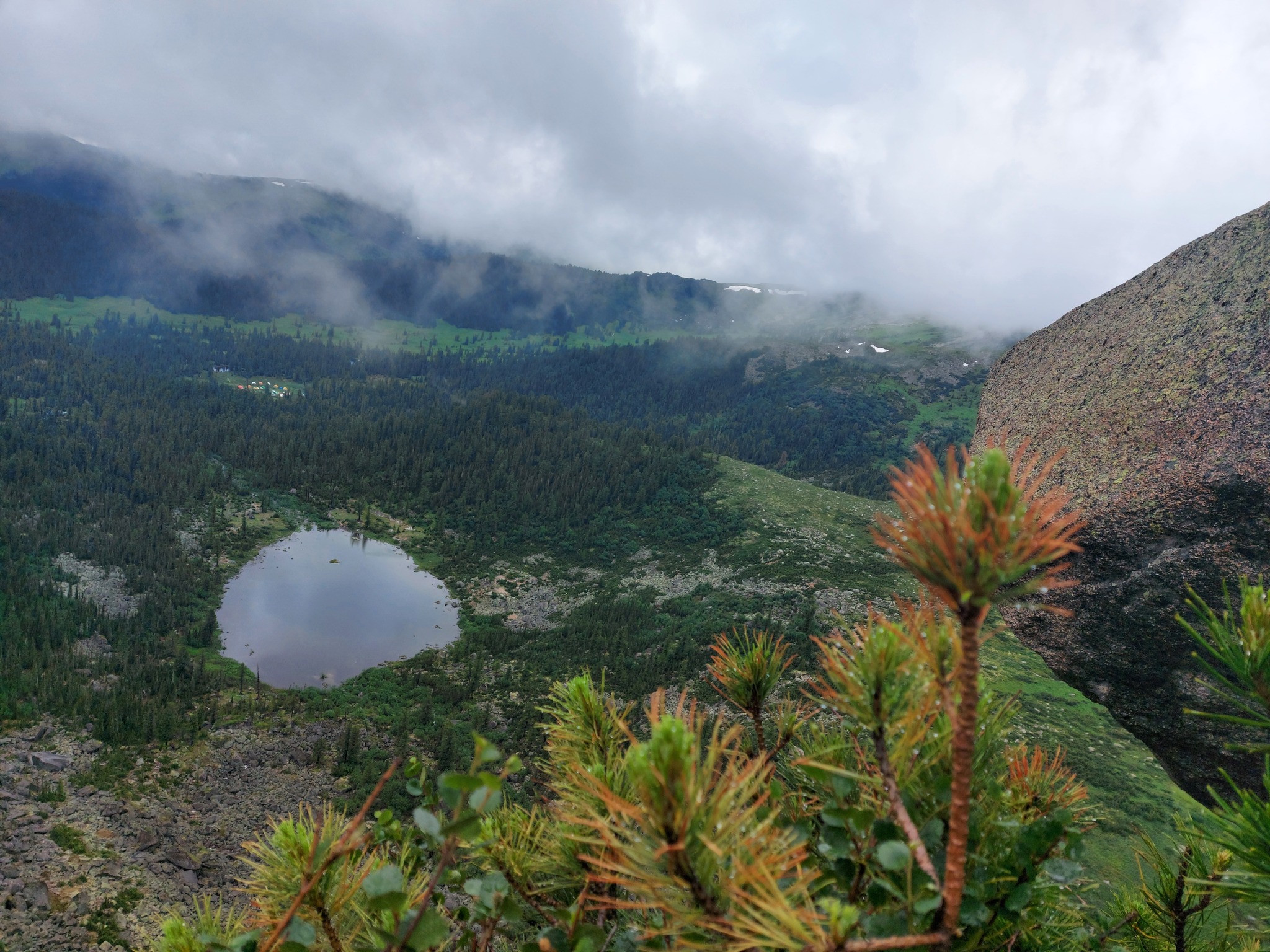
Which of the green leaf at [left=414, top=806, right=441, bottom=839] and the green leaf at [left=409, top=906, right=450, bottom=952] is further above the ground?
the green leaf at [left=414, top=806, right=441, bottom=839]

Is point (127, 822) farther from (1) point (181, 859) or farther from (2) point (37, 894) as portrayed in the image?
(2) point (37, 894)

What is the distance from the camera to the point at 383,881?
149 cm

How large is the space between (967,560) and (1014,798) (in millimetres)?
1498

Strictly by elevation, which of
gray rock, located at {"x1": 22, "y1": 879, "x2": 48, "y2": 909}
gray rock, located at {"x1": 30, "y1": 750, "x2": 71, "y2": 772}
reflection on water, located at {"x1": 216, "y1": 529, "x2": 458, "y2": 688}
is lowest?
reflection on water, located at {"x1": 216, "y1": 529, "x2": 458, "y2": 688}

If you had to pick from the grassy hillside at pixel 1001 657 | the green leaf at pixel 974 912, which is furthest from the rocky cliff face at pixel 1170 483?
the green leaf at pixel 974 912

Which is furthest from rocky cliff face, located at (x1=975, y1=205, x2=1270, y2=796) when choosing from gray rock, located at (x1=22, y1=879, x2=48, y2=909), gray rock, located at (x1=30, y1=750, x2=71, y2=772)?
gray rock, located at (x1=30, y1=750, x2=71, y2=772)

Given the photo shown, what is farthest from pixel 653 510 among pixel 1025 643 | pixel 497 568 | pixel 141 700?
pixel 1025 643

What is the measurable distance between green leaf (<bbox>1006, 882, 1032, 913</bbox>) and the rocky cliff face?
3.52 m

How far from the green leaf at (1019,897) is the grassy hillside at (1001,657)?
471 mm

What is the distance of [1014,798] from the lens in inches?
86.7

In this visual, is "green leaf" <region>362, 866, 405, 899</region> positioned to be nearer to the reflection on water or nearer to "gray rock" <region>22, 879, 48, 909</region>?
"gray rock" <region>22, 879, 48, 909</region>

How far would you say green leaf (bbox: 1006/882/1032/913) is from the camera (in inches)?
58.5

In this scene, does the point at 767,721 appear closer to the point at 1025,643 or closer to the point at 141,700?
the point at 1025,643

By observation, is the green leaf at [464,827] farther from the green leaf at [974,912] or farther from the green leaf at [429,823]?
the green leaf at [974,912]
